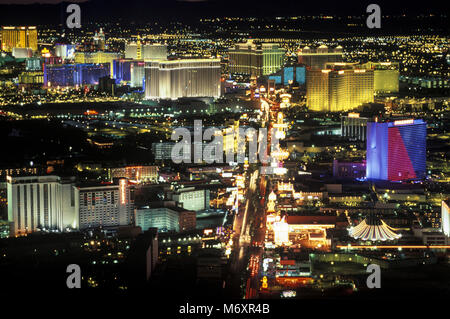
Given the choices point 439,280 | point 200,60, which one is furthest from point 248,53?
point 439,280

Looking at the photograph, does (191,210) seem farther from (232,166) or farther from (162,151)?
(162,151)

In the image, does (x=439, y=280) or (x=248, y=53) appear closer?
(x=439, y=280)

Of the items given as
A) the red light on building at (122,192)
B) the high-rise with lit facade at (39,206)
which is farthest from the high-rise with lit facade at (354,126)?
the high-rise with lit facade at (39,206)

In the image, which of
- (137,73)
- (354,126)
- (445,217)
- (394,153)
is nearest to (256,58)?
(137,73)

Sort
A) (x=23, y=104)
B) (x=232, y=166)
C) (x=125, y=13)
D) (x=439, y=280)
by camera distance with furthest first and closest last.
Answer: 1. (x=125, y=13)
2. (x=23, y=104)
3. (x=232, y=166)
4. (x=439, y=280)

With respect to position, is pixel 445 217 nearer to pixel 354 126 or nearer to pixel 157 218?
pixel 157 218
